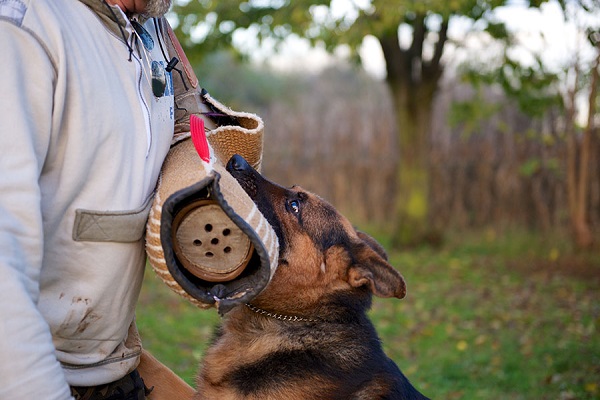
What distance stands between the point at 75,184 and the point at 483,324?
25.0ft

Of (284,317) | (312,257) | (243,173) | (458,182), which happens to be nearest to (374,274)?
(312,257)

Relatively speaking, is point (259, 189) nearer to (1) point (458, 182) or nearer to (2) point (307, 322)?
(2) point (307, 322)

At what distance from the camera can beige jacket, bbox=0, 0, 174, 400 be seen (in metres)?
1.73

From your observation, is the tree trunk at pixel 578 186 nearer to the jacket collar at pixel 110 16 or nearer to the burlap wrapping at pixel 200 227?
the burlap wrapping at pixel 200 227

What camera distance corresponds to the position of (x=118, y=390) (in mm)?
2449

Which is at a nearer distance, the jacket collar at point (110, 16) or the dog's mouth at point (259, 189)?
the jacket collar at point (110, 16)

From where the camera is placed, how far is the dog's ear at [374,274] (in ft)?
10.6

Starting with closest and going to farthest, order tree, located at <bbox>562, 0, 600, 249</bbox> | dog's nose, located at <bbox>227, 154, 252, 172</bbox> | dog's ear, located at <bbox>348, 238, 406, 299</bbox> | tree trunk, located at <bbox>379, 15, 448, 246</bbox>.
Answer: dog's nose, located at <bbox>227, 154, 252, 172</bbox> → dog's ear, located at <bbox>348, 238, 406, 299</bbox> → tree, located at <bbox>562, 0, 600, 249</bbox> → tree trunk, located at <bbox>379, 15, 448, 246</bbox>

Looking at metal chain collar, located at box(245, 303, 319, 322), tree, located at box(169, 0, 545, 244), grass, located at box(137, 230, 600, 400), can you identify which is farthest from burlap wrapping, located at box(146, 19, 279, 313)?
tree, located at box(169, 0, 545, 244)

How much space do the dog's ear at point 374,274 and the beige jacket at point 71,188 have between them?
1.21 meters

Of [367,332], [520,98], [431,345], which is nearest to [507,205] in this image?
[520,98]

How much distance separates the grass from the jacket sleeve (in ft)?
11.1

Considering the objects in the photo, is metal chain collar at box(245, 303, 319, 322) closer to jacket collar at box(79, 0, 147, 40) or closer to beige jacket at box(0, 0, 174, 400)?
beige jacket at box(0, 0, 174, 400)

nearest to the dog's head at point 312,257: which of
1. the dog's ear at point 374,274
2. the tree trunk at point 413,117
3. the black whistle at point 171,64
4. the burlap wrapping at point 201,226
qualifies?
the dog's ear at point 374,274
